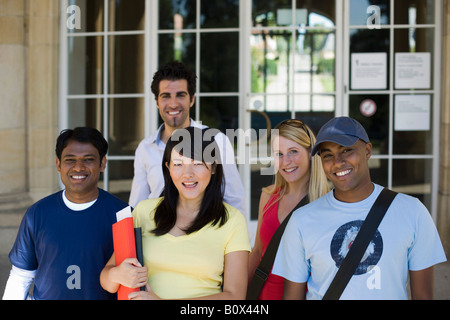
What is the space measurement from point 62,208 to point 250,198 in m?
3.45

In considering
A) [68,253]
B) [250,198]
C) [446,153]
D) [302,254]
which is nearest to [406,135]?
[446,153]

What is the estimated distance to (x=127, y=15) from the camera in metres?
5.72

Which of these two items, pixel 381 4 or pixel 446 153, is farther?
pixel 381 4

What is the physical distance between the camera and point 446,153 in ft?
16.7

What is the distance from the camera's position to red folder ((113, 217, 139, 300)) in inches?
82.0

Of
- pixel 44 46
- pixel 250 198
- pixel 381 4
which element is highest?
pixel 381 4

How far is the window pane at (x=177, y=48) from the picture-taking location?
225 inches

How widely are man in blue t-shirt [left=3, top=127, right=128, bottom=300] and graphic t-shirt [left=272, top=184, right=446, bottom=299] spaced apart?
2.67 feet

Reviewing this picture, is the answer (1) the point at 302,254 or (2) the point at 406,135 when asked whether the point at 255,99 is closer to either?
(2) the point at 406,135

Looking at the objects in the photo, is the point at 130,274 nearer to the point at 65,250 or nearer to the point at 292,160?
the point at 65,250

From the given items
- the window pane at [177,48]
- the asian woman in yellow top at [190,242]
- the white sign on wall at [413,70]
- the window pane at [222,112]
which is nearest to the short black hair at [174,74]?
the asian woman in yellow top at [190,242]

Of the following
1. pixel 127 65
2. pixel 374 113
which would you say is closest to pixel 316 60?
pixel 374 113

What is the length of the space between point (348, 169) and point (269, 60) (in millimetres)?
3631

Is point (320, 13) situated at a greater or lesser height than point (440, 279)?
greater
